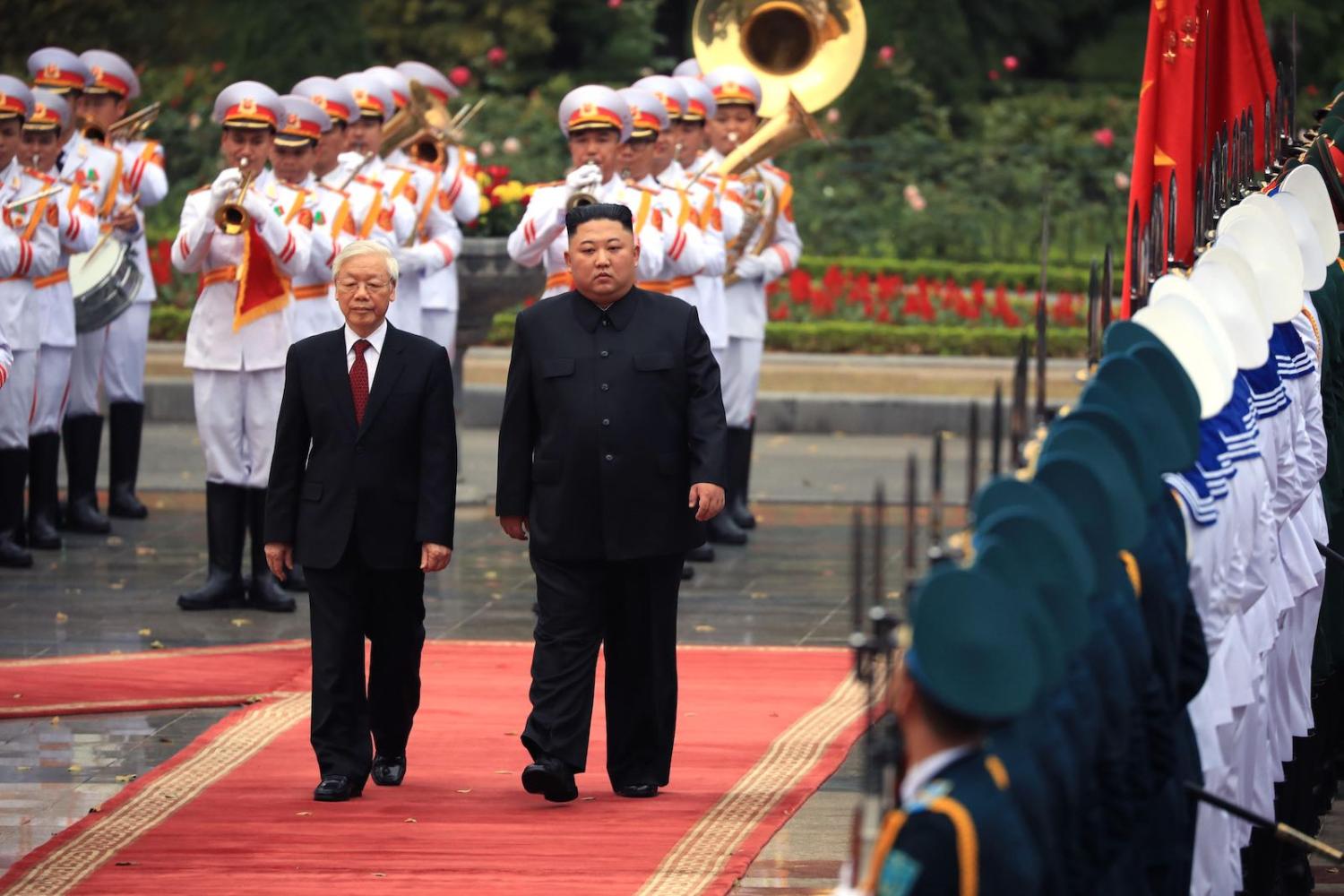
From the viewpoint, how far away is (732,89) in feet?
41.6

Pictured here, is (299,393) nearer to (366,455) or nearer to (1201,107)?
(366,455)

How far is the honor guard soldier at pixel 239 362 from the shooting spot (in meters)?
10.5

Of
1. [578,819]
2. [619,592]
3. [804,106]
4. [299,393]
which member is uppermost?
[804,106]

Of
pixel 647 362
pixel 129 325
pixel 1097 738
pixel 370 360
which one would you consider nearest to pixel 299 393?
pixel 370 360

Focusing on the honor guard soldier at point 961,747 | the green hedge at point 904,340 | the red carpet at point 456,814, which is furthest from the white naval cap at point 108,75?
the honor guard soldier at point 961,747

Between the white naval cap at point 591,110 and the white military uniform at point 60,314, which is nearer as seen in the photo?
the white naval cap at point 591,110

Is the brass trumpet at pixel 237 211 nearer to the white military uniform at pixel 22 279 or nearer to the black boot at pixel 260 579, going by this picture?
the black boot at pixel 260 579

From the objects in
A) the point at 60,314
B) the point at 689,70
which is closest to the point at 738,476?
the point at 689,70

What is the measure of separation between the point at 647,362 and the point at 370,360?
2.55 ft

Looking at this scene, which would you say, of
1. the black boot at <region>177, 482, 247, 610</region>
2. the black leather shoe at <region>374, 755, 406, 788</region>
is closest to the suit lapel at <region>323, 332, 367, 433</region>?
the black leather shoe at <region>374, 755, 406, 788</region>

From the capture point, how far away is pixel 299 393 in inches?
299

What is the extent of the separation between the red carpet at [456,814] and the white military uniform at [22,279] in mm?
3108

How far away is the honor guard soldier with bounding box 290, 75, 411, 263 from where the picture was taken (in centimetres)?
1120

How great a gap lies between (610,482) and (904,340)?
1136cm
